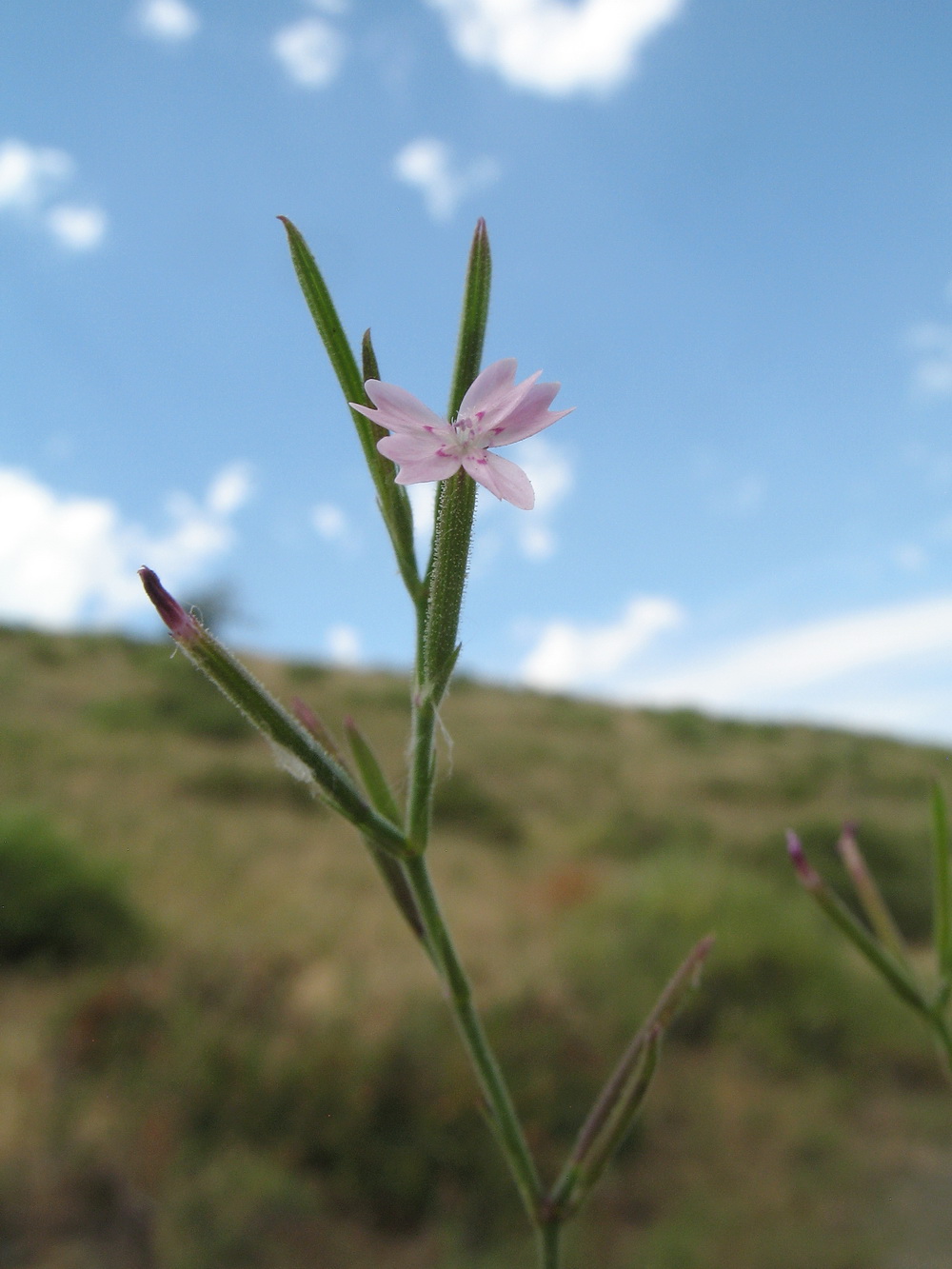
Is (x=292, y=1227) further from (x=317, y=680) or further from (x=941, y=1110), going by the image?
(x=317, y=680)

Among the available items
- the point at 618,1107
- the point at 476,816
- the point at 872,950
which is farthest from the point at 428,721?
the point at 476,816

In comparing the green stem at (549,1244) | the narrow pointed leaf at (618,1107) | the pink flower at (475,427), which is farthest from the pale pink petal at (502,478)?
the green stem at (549,1244)

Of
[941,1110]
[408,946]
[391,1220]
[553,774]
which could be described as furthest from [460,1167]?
[553,774]

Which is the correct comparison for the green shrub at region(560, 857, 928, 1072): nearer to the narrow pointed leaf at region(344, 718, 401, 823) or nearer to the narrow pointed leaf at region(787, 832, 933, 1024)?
the narrow pointed leaf at region(787, 832, 933, 1024)

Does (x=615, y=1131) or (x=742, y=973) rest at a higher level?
(x=615, y=1131)

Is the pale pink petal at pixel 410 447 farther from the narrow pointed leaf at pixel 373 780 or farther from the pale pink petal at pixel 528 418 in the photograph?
the narrow pointed leaf at pixel 373 780

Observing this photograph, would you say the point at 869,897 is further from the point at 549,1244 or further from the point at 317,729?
the point at 317,729
